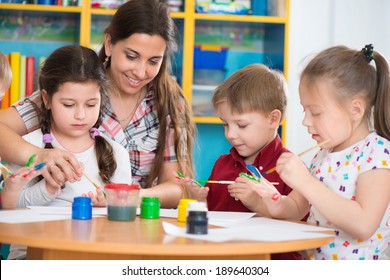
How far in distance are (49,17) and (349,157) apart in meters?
2.68

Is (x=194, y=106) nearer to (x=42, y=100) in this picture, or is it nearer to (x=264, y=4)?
(x=264, y=4)

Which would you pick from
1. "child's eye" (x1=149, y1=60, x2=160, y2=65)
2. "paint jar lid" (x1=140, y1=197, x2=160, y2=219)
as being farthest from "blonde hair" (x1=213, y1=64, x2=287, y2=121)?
"paint jar lid" (x1=140, y1=197, x2=160, y2=219)

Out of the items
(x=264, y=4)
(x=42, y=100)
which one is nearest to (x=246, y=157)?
(x=42, y=100)

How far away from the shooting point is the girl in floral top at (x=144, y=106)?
2324 mm

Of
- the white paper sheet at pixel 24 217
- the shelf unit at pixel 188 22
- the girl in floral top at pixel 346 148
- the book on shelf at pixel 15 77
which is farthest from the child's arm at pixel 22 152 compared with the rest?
the shelf unit at pixel 188 22

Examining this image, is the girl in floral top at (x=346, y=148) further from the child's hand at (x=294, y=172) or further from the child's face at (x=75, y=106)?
the child's face at (x=75, y=106)

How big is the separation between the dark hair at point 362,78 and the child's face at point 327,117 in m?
0.02

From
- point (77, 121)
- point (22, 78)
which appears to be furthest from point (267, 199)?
point (22, 78)

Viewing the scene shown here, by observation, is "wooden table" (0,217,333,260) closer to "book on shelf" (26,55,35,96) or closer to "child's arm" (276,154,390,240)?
"child's arm" (276,154,390,240)

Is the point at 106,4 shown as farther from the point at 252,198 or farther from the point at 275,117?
the point at 252,198

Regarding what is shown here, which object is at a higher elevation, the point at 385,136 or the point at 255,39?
the point at 255,39
